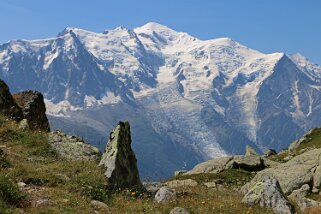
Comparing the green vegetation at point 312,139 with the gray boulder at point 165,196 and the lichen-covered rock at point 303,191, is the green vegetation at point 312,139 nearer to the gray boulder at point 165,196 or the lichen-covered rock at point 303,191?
the lichen-covered rock at point 303,191

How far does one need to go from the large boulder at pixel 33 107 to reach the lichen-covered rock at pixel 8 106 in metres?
1.84

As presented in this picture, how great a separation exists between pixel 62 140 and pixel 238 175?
2845 cm

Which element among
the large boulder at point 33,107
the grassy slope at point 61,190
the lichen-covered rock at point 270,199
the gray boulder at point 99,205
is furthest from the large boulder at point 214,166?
the gray boulder at point 99,205

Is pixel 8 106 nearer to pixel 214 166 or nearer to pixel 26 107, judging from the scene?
pixel 26 107

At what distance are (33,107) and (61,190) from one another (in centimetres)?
2078

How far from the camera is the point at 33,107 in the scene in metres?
39.2

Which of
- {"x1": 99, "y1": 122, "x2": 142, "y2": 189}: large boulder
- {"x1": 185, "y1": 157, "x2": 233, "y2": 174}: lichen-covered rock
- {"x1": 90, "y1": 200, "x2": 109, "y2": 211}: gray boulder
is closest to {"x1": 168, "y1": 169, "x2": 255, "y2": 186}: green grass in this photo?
{"x1": 185, "y1": 157, "x2": 233, "y2": 174}: lichen-covered rock

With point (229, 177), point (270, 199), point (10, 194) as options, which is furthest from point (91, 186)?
point (229, 177)

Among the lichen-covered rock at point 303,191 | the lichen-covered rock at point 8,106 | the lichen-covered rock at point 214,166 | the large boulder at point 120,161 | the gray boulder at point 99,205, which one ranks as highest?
the lichen-covered rock at point 8,106

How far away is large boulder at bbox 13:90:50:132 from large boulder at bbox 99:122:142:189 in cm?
1377

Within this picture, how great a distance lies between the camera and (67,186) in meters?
20.2

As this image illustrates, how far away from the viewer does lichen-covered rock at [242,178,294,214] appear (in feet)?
65.1

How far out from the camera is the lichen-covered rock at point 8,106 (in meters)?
32.9

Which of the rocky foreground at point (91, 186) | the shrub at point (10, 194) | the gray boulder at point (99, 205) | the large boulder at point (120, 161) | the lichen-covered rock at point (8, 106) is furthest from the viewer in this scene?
the lichen-covered rock at point (8, 106)
